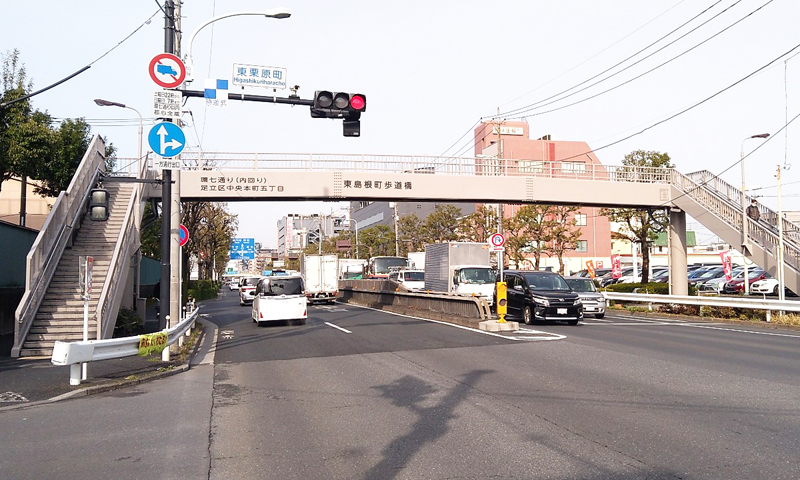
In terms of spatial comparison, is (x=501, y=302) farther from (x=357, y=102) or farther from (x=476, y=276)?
(x=476, y=276)

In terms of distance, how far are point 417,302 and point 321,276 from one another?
44.0 feet

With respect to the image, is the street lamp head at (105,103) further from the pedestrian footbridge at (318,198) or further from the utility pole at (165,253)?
the utility pole at (165,253)

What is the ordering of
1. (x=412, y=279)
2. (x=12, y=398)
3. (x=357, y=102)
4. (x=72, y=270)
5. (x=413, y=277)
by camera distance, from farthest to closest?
(x=413, y=277), (x=412, y=279), (x=72, y=270), (x=357, y=102), (x=12, y=398)

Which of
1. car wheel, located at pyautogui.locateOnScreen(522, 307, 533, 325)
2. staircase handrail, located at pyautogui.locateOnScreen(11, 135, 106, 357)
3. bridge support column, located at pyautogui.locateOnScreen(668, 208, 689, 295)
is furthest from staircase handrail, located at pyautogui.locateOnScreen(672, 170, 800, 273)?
staircase handrail, located at pyautogui.locateOnScreen(11, 135, 106, 357)

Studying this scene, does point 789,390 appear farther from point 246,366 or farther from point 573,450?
point 246,366

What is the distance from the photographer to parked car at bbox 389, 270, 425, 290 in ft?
126

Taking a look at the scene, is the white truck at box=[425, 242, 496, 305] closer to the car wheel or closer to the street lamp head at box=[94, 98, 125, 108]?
the car wheel

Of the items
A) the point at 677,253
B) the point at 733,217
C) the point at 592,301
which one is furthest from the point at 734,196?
the point at 592,301

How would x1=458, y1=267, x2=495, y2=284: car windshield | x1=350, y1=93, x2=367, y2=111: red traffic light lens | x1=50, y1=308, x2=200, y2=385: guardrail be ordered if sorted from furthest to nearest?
x1=458, y1=267, x2=495, y2=284: car windshield → x1=350, y1=93, x2=367, y2=111: red traffic light lens → x1=50, y1=308, x2=200, y2=385: guardrail

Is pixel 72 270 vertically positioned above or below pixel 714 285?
above

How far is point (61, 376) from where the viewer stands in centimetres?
1173

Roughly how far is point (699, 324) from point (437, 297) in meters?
9.45

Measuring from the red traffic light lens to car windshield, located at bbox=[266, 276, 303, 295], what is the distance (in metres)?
9.94

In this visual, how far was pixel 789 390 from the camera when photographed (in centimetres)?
930
